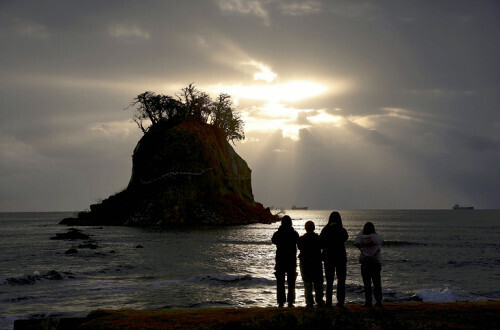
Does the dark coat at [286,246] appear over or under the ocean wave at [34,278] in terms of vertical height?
over

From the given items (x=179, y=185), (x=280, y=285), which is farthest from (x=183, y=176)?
(x=280, y=285)

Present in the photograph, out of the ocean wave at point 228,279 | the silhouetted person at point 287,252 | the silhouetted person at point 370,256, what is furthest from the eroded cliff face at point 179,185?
the silhouetted person at point 370,256

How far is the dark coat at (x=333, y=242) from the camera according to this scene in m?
12.0

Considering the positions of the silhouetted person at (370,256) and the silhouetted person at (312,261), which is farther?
the silhouetted person at (312,261)

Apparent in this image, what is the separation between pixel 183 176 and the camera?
83.9 meters

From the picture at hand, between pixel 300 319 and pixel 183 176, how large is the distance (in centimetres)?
7525

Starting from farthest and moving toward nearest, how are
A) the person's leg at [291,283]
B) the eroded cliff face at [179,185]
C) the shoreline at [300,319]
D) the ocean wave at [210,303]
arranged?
the eroded cliff face at [179,185] < the ocean wave at [210,303] < the person's leg at [291,283] < the shoreline at [300,319]

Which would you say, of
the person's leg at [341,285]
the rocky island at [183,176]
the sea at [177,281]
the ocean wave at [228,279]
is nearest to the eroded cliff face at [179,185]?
the rocky island at [183,176]

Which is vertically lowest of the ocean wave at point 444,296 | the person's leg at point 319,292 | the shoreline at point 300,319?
the ocean wave at point 444,296

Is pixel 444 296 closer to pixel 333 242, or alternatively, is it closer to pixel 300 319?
pixel 333 242

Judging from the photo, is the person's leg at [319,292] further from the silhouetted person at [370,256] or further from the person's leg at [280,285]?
the silhouetted person at [370,256]

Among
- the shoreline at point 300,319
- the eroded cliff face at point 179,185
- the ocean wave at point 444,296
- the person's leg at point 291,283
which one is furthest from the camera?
the eroded cliff face at point 179,185

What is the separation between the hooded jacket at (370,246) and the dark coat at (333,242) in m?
0.47

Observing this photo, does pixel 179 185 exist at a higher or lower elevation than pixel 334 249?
higher
